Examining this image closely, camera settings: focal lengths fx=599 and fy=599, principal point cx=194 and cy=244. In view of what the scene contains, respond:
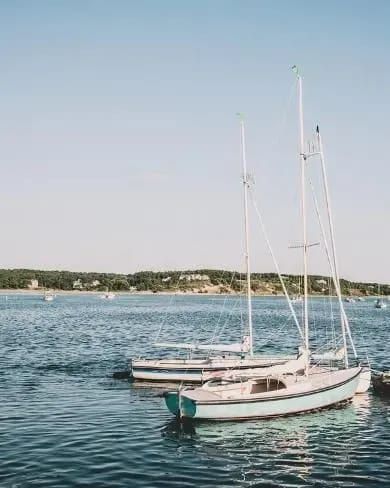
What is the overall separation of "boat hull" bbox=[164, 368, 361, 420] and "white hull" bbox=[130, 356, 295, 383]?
9.19m

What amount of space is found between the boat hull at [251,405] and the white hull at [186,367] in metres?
9.19

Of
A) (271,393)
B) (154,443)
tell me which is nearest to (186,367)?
(271,393)

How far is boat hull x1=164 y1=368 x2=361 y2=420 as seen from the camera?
31.0 m

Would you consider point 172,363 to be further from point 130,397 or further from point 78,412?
point 78,412

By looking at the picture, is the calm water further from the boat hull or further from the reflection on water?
the boat hull

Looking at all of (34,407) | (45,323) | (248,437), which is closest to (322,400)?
(248,437)

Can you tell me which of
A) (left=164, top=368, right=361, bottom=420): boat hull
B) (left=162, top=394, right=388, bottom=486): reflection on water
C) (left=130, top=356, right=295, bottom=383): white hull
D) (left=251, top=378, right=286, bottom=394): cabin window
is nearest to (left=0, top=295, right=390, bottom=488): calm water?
(left=162, top=394, right=388, bottom=486): reflection on water

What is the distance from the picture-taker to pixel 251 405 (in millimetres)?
31844

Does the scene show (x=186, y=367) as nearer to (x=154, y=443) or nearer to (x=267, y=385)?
(x=267, y=385)

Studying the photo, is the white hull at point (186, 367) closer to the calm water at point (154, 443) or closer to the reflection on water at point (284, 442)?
the calm water at point (154, 443)

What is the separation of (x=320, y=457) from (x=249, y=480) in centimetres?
456

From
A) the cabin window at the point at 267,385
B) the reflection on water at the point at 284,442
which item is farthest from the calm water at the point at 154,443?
the cabin window at the point at 267,385

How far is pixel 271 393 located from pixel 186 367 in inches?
517

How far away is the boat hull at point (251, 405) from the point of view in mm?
31016
